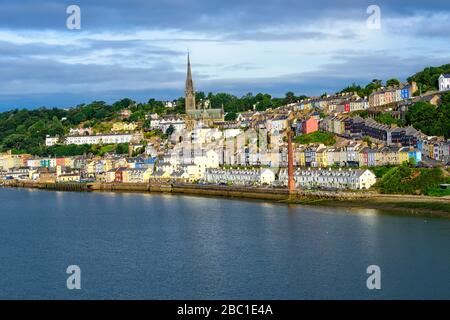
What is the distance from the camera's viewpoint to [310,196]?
3005 centimetres

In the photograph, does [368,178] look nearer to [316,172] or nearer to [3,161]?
[316,172]

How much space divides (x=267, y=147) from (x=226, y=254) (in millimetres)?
24195

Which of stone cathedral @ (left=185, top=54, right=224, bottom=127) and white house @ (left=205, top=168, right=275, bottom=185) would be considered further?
stone cathedral @ (left=185, top=54, right=224, bottom=127)

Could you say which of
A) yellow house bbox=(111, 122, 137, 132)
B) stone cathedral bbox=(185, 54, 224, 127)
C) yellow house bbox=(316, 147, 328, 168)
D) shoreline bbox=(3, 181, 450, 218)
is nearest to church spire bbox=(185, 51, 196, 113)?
stone cathedral bbox=(185, 54, 224, 127)

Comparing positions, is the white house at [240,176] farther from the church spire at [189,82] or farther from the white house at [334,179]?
the church spire at [189,82]

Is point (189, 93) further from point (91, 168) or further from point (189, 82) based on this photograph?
point (91, 168)

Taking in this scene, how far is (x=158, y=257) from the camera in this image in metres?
18.0

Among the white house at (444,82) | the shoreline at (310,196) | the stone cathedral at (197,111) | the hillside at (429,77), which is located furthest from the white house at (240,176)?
the stone cathedral at (197,111)

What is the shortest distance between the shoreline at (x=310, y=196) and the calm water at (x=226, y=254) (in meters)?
1.16

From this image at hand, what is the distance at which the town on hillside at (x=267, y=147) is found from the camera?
3203 centimetres

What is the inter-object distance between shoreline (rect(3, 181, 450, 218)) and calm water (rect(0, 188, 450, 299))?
3.81 ft

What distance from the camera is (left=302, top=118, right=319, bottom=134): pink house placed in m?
43.1

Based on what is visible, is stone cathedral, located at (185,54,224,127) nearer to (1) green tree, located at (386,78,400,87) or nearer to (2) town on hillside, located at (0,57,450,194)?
(2) town on hillside, located at (0,57,450,194)

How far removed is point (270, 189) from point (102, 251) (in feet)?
46.2
